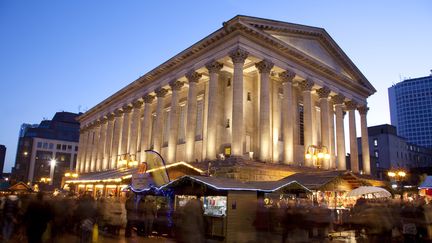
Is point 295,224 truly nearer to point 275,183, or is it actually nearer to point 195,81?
point 275,183

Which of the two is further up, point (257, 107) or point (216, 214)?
point (257, 107)

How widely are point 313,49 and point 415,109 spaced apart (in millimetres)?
148330

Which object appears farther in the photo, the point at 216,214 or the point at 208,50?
the point at 208,50

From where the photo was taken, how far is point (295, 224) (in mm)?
12320

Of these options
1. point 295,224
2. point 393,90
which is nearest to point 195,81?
point 295,224

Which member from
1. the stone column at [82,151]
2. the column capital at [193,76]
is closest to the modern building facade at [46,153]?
the stone column at [82,151]

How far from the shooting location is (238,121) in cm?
3038

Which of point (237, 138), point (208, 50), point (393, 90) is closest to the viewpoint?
point (237, 138)

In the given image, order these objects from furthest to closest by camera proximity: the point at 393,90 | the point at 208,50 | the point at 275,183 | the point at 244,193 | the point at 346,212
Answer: the point at 393,90 < the point at 208,50 < the point at 346,212 < the point at 275,183 < the point at 244,193

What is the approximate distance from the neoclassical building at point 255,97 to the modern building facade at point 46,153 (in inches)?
2485

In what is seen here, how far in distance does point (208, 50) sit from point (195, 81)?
355 cm

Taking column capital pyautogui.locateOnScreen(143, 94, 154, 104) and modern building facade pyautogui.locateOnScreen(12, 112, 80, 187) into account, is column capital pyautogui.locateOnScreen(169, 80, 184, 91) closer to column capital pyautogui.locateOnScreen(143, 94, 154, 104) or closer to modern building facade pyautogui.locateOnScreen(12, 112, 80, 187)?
column capital pyautogui.locateOnScreen(143, 94, 154, 104)

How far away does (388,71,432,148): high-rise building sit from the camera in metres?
159

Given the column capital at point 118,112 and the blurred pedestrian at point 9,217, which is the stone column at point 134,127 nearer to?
the column capital at point 118,112
